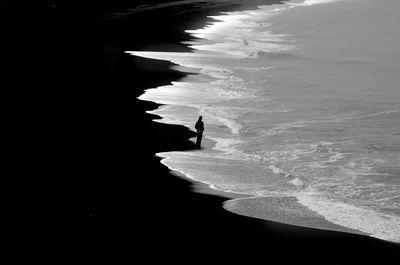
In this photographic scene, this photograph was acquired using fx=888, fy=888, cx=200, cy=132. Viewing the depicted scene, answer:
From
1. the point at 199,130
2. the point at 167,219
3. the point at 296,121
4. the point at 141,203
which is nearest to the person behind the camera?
the point at 167,219

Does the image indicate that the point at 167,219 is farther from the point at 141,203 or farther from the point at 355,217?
the point at 355,217

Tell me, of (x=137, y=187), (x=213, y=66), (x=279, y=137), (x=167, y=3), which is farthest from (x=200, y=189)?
(x=167, y=3)

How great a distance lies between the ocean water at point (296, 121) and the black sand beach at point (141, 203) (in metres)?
0.85

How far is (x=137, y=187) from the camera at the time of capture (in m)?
21.6

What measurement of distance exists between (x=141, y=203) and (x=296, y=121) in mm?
14664

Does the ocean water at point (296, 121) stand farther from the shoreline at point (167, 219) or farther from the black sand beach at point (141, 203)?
the black sand beach at point (141, 203)

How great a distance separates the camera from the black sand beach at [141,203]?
1720 cm

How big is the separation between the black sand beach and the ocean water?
0.85 meters

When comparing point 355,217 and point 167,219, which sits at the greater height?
point 167,219

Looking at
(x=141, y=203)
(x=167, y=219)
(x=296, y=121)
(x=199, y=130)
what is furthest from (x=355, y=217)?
(x=296, y=121)

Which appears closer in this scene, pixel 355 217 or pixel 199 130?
pixel 355 217

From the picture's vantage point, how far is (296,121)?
3391 cm

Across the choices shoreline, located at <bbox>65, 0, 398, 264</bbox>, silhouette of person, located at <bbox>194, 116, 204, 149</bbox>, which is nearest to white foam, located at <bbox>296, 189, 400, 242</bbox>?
shoreline, located at <bbox>65, 0, 398, 264</bbox>

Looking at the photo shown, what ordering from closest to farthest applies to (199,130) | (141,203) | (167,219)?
(167,219), (141,203), (199,130)
